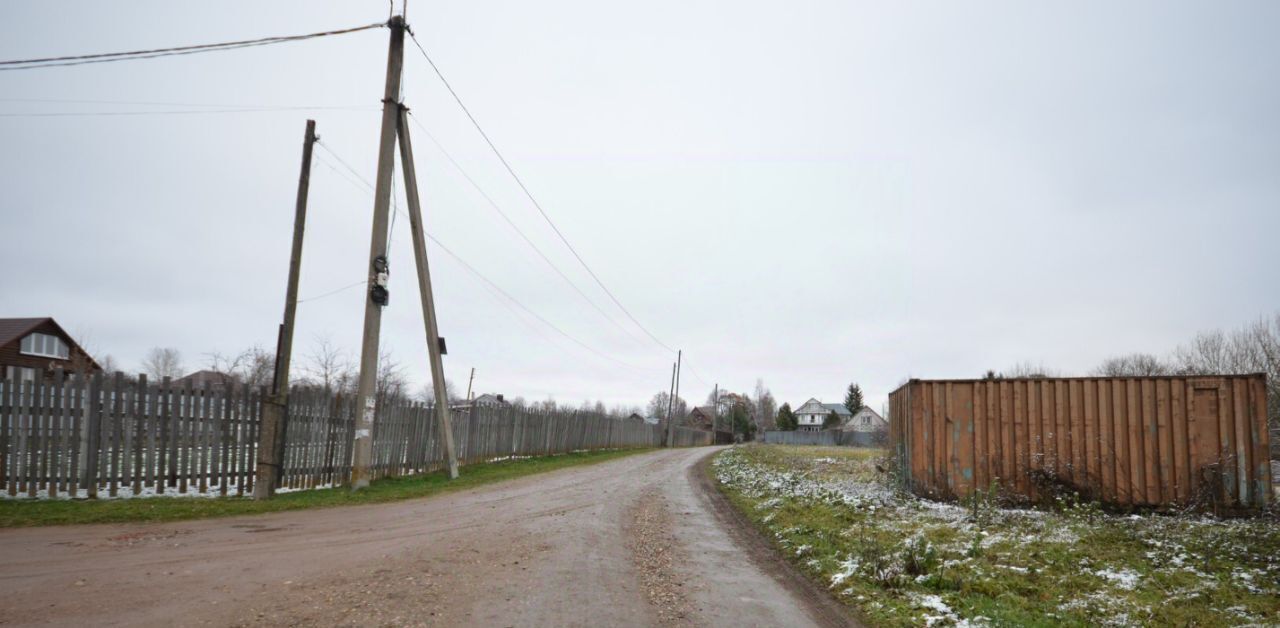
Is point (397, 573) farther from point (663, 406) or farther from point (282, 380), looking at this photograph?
point (663, 406)

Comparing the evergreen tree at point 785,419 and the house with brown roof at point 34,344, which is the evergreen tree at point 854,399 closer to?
the evergreen tree at point 785,419

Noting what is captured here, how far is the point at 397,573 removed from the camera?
596 cm

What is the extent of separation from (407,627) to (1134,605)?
552 centimetres

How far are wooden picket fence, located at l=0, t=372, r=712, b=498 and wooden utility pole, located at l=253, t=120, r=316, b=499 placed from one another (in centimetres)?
38

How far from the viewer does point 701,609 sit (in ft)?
17.7

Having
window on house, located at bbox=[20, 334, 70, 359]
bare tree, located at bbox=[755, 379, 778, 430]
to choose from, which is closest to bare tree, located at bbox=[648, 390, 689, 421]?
bare tree, located at bbox=[755, 379, 778, 430]

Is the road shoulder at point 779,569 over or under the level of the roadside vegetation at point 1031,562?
under

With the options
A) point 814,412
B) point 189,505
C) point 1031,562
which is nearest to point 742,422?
point 814,412

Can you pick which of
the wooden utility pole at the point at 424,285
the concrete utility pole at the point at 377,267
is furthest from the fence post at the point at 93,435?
the wooden utility pole at the point at 424,285

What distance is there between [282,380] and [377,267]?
2.59 m

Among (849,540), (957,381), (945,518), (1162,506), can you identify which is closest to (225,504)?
(849,540)

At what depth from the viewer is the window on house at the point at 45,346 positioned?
3959cm

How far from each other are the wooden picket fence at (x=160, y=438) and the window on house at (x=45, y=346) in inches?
1495

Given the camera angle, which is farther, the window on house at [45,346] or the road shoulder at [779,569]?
the window on house at [45,346]
